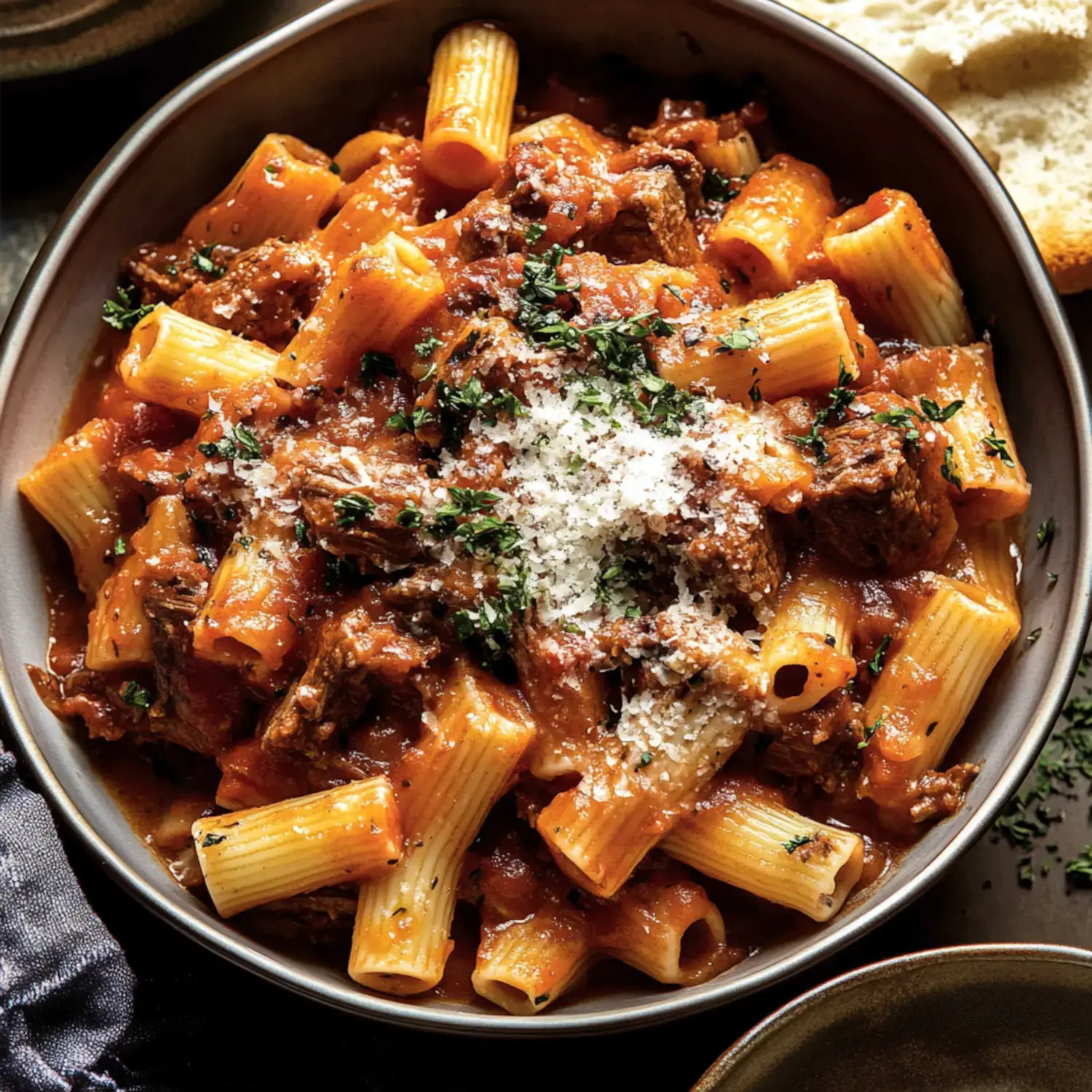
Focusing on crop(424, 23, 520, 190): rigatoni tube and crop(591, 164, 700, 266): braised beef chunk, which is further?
crop(424, 23, 520, 190): rigatoni tube

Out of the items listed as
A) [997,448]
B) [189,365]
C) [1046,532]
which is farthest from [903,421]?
[189,365]

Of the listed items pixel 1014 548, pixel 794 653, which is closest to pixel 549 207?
pixel 794 653

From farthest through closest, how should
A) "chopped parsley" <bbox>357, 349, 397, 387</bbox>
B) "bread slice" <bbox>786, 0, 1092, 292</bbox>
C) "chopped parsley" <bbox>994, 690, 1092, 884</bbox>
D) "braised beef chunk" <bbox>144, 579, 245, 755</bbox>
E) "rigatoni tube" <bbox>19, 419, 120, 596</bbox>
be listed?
"bread slice" <bbox>786, 0, 1092, 292</bbox> < "chopped parsley" <bbox>994, 690, 1092, 884</bbox> < "rigatoni tube" <bbox>19, 419, 120, 596</bbox> < "chopped parsley" <bbox>357, 349, 397, 387</bbox> < "braised beef chunk" <bbox>144, 579, 245, 755</bbox>

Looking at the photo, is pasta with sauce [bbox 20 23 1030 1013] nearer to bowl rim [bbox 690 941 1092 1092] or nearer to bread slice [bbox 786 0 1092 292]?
bowl rim [bbox 690 941 1092 1092]

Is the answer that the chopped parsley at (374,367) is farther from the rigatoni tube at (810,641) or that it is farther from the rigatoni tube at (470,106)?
the rigatoni tube at (810,641)

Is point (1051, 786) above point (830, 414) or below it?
below

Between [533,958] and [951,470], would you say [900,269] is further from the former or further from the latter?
[533,958]

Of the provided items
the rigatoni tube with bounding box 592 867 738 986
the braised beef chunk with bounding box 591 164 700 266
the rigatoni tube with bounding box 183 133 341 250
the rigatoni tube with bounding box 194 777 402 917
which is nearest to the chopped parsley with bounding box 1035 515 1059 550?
the braised beef chunk with bounding box 591 164 700 266
